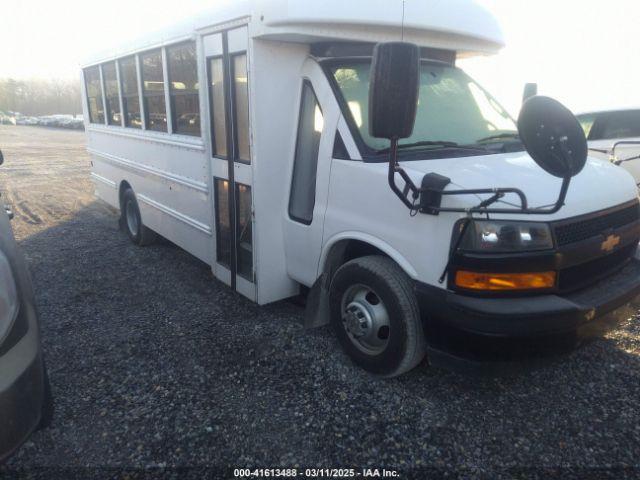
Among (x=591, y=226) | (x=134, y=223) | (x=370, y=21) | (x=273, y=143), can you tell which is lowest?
(x=134, y=223)

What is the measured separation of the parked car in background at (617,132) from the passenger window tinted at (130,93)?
6.28 m

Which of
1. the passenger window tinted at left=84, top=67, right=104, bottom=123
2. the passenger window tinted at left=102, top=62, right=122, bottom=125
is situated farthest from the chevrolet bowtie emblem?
the passenger window tinted at left=84, top=67, right=104, bottom=123

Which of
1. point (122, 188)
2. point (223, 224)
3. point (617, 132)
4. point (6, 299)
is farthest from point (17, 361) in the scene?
point (617, 132)

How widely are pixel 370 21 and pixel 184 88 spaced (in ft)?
7.10

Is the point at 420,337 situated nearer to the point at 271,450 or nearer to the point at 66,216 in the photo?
the point at 271,450

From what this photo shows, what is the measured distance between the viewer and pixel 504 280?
2512 millimetres

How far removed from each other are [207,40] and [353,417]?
327cm

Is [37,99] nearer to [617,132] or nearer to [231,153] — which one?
[231,153]

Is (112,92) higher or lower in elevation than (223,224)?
higher

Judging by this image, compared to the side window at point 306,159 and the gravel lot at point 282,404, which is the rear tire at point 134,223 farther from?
the side window at point 306,159

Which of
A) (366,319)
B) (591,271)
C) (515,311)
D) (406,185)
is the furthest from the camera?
(366,319)

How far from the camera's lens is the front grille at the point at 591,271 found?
265 cm

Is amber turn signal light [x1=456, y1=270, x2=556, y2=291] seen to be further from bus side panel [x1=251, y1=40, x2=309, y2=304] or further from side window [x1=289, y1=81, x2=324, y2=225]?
bus side panel [x1=251, y1=40, x2=309, y2=304]

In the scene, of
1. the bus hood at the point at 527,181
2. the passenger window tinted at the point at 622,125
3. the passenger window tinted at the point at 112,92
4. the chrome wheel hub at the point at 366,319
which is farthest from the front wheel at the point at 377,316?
the passenger window tinted at the point at 622,125
